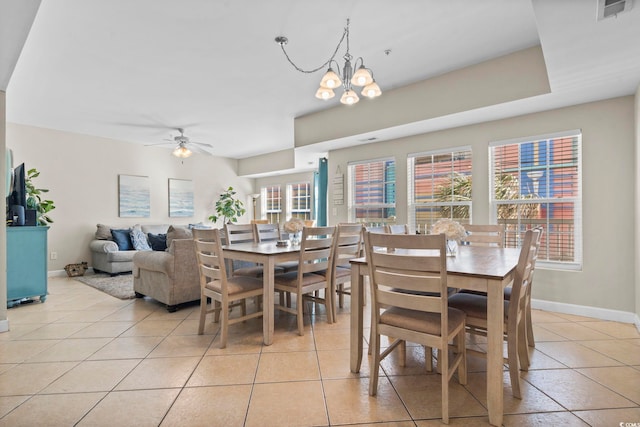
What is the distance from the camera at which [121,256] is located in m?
5.59

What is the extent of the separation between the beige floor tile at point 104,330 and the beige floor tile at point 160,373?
31.2 inches

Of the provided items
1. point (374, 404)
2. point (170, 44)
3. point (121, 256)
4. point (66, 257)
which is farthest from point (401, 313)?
point (66, 257)

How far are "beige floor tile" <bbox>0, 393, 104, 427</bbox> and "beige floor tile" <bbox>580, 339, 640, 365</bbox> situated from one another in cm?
354

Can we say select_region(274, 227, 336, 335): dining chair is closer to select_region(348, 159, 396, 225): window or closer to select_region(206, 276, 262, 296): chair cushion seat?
select_region(206, 276, 262, 296): chair cushion seat

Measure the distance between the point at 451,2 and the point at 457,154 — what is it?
231 centimetres

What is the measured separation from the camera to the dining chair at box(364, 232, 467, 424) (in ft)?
5.42

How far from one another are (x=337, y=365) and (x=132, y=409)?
1263 millimetres

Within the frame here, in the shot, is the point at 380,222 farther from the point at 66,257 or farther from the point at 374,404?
the point at 66,257

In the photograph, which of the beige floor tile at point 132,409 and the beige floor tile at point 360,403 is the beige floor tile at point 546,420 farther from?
the beige floor tile at point 132,409

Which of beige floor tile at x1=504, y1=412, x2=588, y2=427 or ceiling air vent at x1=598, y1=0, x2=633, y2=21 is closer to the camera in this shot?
beige floor tile at x1=504, y1=412, x2=588, y2=427

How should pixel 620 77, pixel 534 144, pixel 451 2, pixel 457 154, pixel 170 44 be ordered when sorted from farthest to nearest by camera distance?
1. pixel 457 154
2. pixel 534 144
3. pixel 170 44
4. pixel 620 77
5. pixel 451 2

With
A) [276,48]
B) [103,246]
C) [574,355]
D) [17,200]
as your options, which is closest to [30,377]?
[17,200]

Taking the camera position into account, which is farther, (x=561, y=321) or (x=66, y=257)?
(x=66, y=257)

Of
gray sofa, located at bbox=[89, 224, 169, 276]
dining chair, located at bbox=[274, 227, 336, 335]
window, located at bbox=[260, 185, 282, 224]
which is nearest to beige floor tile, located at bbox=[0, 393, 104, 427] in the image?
dining chair, located at bbox=[274, 227, 336, 335]
